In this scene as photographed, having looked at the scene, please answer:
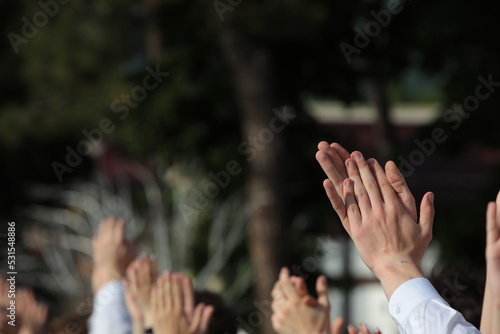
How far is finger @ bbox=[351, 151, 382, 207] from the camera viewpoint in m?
2.10

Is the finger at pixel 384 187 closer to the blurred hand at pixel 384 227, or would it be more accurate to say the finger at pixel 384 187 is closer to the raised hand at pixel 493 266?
the blurred hand at pixel 384 227

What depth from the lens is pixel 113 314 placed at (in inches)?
141

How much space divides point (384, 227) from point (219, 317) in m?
1.32

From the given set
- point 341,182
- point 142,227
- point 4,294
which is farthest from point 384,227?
point 142,227

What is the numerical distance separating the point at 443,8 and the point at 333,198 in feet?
22.6

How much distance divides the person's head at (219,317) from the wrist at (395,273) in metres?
1.20

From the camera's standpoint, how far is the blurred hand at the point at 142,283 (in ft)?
10.3

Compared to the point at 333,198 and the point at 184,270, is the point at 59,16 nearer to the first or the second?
the point at 184,270

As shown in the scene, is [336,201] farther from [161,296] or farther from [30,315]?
[30,315]

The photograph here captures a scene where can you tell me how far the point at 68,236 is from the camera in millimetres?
11844

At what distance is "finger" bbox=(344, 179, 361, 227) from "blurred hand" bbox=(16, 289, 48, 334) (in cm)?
201

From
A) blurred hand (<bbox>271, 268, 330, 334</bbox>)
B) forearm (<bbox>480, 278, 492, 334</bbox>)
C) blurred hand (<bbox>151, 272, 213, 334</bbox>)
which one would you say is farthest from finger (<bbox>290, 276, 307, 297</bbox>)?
forearm (<bbox>480, 278, 492, 334</bbox>)

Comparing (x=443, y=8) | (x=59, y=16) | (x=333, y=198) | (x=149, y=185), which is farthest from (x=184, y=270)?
(x=333, y=198)

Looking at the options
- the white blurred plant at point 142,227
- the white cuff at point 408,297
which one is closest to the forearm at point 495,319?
the white cuff at point 408,297
